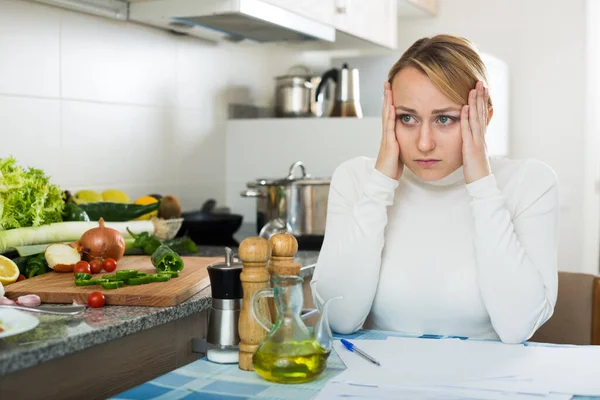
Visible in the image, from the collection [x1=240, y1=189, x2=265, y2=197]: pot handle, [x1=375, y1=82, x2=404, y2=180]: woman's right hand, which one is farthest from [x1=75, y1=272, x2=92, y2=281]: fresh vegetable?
[x1=240, y1=189, x2=265, y2=197]: pot handle

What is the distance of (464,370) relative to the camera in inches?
50.4

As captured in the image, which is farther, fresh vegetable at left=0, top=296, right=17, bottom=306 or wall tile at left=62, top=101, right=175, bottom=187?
wall tile at left=62, top=101, right=175, bottom=187

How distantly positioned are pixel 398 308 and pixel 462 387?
543 millimetres

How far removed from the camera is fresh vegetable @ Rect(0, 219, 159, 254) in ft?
5.86

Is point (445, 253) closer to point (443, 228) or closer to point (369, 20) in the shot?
point (443, 228)

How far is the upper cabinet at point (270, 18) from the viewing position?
2.39 metres

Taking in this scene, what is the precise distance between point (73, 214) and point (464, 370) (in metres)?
1.13

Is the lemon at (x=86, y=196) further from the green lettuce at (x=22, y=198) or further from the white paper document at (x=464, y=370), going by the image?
the white paper document at (x=464, y=370)

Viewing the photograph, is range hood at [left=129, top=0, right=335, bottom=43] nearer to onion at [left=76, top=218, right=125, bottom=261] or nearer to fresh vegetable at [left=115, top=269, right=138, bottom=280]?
onion at [left=76, top=218, right=125, bottom=261]

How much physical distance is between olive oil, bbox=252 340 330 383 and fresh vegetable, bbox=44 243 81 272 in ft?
2.41

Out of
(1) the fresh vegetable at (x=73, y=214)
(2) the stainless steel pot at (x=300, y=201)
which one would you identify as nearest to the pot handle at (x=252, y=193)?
(2) the stainless steel pot at (x=300, y=201)

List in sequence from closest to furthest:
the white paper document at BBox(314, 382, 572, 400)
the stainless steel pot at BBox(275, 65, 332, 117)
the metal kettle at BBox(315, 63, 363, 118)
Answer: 1. the white paper document at BBox(314, 382, 572, 400)
2. the metal kettle at BBox(315, 63, 363, 118)
3. the stainless steel pot at BBox(275, 65, 332, 117)

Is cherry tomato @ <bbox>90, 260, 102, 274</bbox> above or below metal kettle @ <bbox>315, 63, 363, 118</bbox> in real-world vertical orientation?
below

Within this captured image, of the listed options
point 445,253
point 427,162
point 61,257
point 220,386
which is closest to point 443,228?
point 445,253
